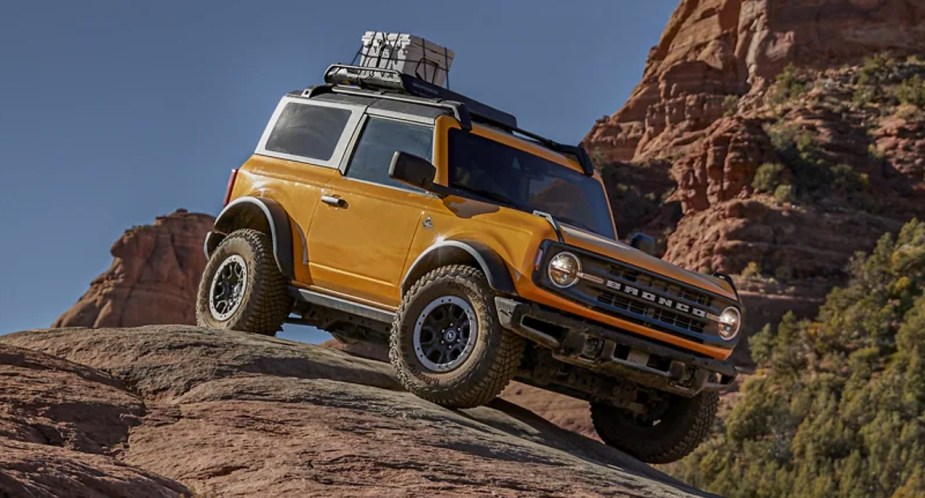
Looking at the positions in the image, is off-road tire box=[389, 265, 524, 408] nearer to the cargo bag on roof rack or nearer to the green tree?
the cargo bag on roof rack

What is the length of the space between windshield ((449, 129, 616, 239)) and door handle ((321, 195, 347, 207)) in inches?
34.7

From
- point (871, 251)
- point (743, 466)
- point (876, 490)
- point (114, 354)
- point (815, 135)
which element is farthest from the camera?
point (815, 135)

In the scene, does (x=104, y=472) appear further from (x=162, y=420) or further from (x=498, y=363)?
(x=498, y=363)

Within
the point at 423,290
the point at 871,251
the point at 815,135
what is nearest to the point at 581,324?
the point at 423,290

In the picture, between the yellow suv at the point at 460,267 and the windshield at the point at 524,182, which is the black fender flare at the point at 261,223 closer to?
the yellow suv at the point at 460,267

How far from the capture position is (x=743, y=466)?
50812mm

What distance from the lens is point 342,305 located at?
9555 millimetres

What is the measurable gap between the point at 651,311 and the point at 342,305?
88.3 inches

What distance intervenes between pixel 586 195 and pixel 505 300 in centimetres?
226

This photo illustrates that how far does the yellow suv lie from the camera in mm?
8375

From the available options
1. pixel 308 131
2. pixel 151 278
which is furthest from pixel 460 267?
pixel 151 278

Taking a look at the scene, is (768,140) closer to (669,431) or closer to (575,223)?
(575,223)

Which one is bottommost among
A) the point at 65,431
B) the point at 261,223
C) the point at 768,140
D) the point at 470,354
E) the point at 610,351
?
the point at 65,431

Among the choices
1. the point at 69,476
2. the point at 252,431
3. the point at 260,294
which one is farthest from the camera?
the point at 260,294
